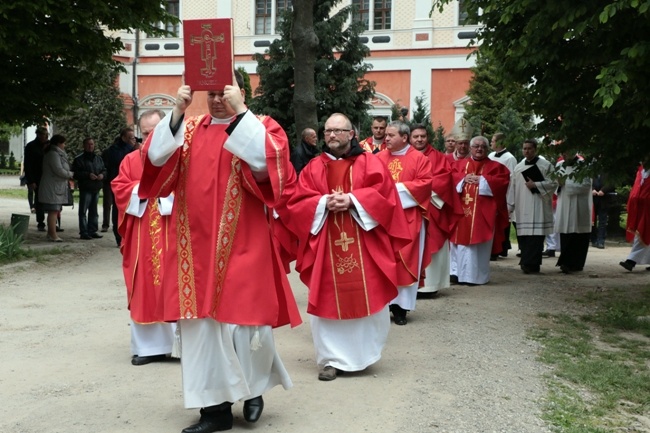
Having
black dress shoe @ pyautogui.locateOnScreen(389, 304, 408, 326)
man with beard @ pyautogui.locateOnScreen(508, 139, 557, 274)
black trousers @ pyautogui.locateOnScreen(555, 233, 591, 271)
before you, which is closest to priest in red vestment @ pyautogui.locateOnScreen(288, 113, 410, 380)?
black dress shoe @ pyautogui.locateOnScreen(389, 304, 408, 326)

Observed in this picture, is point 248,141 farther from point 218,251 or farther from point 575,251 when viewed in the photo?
point 575,251

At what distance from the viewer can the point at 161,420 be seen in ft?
18.1

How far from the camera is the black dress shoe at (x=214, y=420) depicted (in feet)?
17.1

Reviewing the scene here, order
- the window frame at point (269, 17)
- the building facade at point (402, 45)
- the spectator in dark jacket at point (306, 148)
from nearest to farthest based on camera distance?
the spectator in dark jacket at point (306, 148)
the building facade at point (402, 45)
the window frame at point (269, 17)

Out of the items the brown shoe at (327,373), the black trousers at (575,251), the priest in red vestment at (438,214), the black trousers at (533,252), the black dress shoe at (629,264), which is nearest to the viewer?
the brown shoe at (327,373)

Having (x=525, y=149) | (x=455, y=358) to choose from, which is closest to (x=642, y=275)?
(x=525, y=149)

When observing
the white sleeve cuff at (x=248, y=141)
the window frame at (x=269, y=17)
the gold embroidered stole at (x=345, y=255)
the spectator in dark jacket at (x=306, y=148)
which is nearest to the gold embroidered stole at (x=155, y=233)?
the gold embroidered stole at (x=345, y=255)

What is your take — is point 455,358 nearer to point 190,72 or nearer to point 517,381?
point 517,381

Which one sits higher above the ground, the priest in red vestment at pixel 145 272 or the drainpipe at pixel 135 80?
the drainpipe at pixel 135 80

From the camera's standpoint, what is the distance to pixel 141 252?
7191 mm

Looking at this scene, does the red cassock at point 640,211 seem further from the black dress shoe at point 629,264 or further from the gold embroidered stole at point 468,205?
the gold embroidered stole at point 468,205

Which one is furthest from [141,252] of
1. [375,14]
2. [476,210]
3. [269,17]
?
[269,17]

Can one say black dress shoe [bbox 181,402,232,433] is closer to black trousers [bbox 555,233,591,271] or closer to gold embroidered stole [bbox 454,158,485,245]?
gold embroidered stole [bbox 454,158,485,245]

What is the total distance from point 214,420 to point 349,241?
2.23 m
